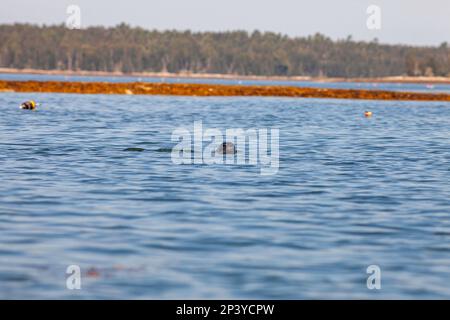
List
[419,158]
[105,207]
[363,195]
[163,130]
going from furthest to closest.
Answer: [163,130] → [419,158] → [363,195] → [105,207]

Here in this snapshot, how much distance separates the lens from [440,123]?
60312 millimetres

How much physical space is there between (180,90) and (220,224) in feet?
312

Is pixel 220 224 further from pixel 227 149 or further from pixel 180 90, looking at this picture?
pixel 180 90

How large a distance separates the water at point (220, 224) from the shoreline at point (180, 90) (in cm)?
7169

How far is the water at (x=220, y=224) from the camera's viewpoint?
12781 mm

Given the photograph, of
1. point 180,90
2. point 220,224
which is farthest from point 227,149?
point 180,90

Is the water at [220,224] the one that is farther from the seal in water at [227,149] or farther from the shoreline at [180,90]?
the shoreline at [180,90]

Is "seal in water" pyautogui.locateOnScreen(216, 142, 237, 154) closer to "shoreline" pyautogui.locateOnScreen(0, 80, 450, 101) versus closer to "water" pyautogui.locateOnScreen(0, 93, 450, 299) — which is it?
"water" pyautogui.locateOnScreen(0, 93, 450, 299)

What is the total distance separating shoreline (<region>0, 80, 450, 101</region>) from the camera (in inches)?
4160

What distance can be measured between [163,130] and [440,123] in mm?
22903

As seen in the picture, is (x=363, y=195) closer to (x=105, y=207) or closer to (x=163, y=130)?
(x=105, y=207)

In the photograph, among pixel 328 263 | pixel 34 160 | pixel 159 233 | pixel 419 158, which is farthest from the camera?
pixel 419 158

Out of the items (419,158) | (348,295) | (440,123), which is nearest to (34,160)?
(419,158)

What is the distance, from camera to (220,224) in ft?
57.4
